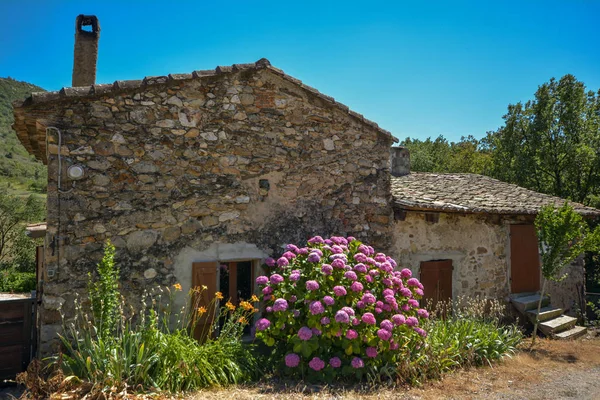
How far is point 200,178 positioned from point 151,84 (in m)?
1.57

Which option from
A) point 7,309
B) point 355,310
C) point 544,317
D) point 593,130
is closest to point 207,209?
point 355,310

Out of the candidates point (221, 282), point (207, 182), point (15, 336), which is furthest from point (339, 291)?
point (15, 336)

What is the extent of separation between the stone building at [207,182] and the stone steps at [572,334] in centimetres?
250

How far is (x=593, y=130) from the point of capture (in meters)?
16.6

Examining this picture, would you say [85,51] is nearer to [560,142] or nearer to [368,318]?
[368,318]

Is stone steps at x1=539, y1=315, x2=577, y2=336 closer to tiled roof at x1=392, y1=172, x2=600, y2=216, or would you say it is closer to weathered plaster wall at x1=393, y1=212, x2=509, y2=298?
weathered plaster wall at x1=393, y1=212, x2=509, y2=298

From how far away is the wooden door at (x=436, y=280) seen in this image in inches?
329

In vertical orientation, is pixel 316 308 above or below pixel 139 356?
above

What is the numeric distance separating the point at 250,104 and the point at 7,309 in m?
4.78

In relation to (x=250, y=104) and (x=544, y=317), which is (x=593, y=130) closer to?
(x=544, y=317)

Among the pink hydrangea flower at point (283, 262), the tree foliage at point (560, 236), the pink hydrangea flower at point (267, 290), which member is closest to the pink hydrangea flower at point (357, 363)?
the pink hydrangea flower at point (267, 290)

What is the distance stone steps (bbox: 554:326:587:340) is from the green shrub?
17667 millimetres

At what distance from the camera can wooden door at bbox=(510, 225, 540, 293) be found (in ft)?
31.3

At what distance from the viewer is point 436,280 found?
333 inches
